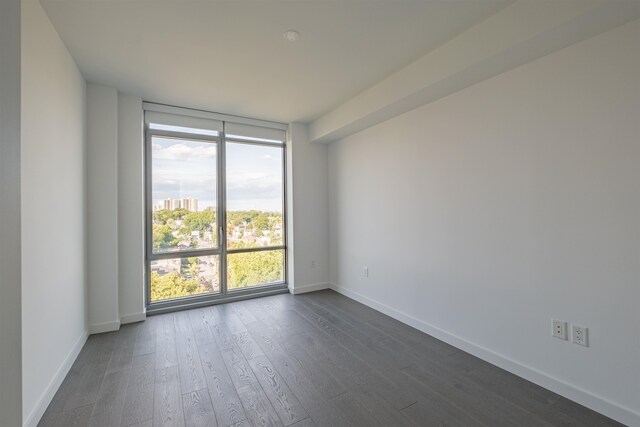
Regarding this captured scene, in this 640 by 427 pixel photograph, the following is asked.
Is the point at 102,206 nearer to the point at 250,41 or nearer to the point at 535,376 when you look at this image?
the point at 250,41

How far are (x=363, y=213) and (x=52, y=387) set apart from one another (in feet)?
10.5

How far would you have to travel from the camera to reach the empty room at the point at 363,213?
67.7 inches

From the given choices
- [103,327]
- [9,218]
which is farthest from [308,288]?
[9,218]

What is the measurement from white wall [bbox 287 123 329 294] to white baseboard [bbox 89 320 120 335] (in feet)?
Answer: 6.87

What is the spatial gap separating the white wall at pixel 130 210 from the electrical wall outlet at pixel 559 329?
150 inches

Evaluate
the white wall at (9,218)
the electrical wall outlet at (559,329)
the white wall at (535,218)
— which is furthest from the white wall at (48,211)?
the electrical wall outlet at (559,329)

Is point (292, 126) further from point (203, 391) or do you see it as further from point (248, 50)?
point (203, 391)

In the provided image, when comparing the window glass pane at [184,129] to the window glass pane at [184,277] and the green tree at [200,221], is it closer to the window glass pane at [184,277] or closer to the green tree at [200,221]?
the green tree at [200,221]

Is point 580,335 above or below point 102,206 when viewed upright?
below

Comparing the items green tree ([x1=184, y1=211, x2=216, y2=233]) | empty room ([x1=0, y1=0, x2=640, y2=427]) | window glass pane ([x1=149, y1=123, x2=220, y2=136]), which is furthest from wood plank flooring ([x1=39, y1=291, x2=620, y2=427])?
window glass pane ([x1=149, y1=123, x2=220, y2=136])

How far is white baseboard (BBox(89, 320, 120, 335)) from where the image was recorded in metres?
2.91

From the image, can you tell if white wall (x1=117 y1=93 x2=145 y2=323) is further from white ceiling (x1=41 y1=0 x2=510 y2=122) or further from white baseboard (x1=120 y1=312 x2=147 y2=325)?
white ceiling (x1=41 y1=0 x2=510 y2=122)

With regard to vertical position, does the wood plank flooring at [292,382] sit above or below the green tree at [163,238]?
below

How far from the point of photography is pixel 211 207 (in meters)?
3.87
